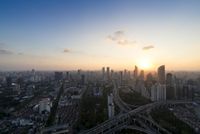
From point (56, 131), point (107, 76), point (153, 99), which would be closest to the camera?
point (56, 131)

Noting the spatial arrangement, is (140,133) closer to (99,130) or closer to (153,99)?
(99,130)

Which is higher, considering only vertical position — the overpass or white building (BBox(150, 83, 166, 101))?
white building (BBox(150, 83, 166, 101))

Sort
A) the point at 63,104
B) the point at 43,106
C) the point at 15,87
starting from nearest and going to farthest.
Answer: the point at 43,106
the point at 63,104
the point at 15,87

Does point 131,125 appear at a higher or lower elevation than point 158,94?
lower

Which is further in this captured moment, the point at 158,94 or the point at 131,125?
the point at 158,94

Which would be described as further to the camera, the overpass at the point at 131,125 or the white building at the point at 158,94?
the white building at the point at 158,94

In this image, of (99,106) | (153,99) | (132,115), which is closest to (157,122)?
(132,115)

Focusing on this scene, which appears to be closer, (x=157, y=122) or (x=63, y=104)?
(x=157, y=122)

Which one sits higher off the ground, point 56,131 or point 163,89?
point 163,89

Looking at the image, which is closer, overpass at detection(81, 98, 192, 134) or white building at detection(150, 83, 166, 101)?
overpass at detection(81, 98, 192, 134)

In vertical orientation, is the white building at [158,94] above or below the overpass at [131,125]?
above

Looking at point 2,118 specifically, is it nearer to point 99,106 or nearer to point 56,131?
point 56,131
